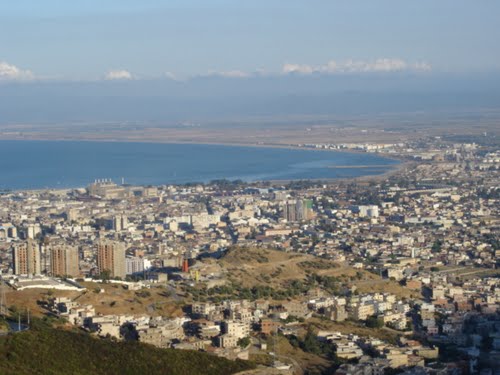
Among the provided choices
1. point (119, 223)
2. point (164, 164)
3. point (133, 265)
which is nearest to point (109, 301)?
point (133, 265)

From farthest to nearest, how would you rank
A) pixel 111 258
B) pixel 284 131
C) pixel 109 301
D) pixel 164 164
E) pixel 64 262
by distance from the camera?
pixel 284 131 < pixel 164 164 < pixel 111 258 < pixel 64 262 < pixel 109 301

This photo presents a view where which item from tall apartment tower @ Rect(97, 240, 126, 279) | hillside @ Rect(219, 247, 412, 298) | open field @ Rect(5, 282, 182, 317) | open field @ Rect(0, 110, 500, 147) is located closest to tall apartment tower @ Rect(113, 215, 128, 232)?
tall apartment tower @ Rect(97, 240, 126, 279)

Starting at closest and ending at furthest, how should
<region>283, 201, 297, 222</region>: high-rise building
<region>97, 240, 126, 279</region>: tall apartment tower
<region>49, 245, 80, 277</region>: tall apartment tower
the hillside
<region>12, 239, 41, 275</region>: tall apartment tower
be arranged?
the hillside < <region>12, 239, 41, 275</region>: tall apartment tower < <region>49, 245, 80, 277</region>: tall apartment tower < <region>97, 240, 126, 279</region>: tall apartment tower < <region>283, 201, 297, 222</region>: high-rise building

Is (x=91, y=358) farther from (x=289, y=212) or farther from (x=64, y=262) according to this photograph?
(x=289, y=212)

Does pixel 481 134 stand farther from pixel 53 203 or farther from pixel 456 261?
pixel 456 261

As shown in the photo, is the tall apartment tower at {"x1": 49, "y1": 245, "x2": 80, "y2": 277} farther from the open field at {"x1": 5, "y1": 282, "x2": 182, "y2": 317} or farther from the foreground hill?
the foreground hill

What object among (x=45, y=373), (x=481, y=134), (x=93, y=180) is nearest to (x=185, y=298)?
(x=45, y=373)
